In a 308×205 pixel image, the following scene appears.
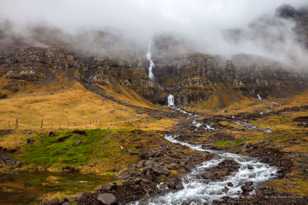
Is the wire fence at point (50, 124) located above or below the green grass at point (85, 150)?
below

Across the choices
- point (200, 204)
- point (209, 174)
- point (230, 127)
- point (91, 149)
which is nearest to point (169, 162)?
point (209, 174)

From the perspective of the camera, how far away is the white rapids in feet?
194

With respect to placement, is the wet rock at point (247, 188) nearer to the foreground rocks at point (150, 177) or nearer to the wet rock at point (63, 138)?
the foreground rocks at point (150, 177)

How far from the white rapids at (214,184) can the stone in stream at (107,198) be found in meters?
3.17

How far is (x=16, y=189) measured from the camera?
66562 mm

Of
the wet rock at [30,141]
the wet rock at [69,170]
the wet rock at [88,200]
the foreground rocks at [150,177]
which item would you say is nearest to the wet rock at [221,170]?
the foreground rocks at [150,177]

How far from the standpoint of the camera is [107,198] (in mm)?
58312

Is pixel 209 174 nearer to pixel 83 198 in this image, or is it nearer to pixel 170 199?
pixel 170 199

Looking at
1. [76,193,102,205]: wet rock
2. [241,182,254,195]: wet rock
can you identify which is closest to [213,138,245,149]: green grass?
[241,182,254,195]: wet rock

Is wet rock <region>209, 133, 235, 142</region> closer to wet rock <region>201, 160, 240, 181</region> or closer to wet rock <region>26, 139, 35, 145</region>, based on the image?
wet rock <region>201, 160, 240, 181</region>

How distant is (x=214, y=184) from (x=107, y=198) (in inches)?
827

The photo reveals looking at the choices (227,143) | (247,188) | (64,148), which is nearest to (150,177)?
(247,188)

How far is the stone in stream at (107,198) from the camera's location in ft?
188

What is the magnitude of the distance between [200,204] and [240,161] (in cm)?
4038
